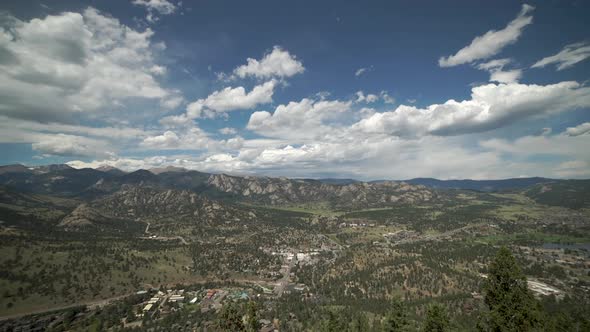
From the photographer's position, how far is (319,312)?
399 feet

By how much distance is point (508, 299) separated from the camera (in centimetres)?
3155

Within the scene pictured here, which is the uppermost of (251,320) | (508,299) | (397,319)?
(508,299)

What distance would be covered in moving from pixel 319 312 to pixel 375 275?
196 ft

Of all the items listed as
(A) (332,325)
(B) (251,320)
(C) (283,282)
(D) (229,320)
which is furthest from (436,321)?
(C) (283,282)

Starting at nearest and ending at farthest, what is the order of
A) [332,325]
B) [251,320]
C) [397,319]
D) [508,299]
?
[508,299] → [251,320] → [397,319] → [332,325]

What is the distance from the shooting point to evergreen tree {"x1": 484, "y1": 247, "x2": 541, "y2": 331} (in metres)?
30.5

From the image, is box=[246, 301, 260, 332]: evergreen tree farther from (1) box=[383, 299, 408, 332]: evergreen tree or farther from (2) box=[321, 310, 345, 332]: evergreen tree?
(1) box=[383, 299, 408, 332]: evergreen tree

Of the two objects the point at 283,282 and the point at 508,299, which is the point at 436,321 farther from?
the point at 283,282

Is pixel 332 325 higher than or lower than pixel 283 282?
higher

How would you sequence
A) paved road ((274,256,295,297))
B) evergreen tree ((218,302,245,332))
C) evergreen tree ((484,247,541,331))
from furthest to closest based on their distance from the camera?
paved road ((274,256,295,297)), evergreen tree ((218,302,245,332)), evergreen tree ((484,247,541,331))

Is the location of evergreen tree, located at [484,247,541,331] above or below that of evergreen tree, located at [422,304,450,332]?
above

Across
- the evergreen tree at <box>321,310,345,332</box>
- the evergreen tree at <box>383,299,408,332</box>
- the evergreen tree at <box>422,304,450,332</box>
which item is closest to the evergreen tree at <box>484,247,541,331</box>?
the evergreen tree at <box>422,304,450,332</box>

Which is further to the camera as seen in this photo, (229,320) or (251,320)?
(251,320)

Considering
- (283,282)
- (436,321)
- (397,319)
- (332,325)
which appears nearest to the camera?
(436,321)
